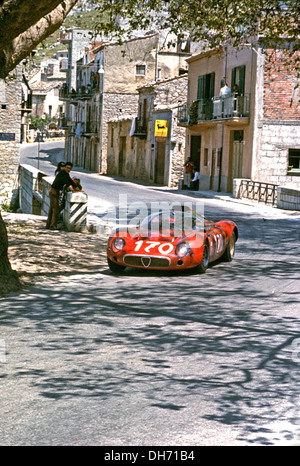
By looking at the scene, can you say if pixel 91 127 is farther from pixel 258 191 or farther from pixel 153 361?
pixel 153 361

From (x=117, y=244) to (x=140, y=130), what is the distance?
44.0 m

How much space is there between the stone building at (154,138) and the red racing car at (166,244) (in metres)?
35.4

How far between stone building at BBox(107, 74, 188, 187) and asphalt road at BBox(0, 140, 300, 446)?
1476 inches

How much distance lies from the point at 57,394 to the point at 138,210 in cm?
1984

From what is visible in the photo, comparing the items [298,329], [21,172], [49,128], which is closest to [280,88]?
[21,172]

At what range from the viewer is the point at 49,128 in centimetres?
12044

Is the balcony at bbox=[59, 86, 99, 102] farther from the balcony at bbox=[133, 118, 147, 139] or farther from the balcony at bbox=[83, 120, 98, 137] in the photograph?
the balcony at bbox=[133, 118, 147, 139]

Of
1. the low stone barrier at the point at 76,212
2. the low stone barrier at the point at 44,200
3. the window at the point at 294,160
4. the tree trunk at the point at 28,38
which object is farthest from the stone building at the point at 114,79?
the tree trunk at the point at 28,38

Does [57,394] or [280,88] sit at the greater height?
[280,88]

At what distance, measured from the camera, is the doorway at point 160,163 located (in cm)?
5100

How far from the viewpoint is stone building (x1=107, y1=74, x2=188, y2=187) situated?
1946 inches
